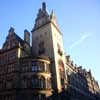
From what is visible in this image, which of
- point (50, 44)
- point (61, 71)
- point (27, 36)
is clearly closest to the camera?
point (61, 71)

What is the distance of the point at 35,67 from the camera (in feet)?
137

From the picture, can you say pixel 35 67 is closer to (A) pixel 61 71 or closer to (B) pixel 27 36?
(A) pixel 61 71

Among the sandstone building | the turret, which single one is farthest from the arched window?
the turret

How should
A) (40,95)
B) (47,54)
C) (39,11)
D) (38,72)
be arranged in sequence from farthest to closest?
(39,11)
(47,54)
(38,72)
(40,95)

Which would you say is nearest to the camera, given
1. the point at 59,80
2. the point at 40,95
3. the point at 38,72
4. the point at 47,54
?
the point at 40,95

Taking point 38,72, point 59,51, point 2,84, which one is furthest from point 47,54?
point 2,84

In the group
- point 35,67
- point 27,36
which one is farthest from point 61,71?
point 27,36

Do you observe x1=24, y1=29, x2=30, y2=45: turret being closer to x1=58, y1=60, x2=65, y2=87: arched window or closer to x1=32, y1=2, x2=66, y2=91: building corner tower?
x1=32, y1=2, x2=66, y2=91: building corner tower

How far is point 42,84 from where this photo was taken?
40.0 metres

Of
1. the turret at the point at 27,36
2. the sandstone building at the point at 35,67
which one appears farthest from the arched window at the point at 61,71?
the turret at the point at 27,36

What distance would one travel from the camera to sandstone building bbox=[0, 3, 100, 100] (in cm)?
3884

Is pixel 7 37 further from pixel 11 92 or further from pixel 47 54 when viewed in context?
pixel 11 92

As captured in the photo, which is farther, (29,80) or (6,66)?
(6,66)

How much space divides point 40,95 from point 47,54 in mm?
14018
